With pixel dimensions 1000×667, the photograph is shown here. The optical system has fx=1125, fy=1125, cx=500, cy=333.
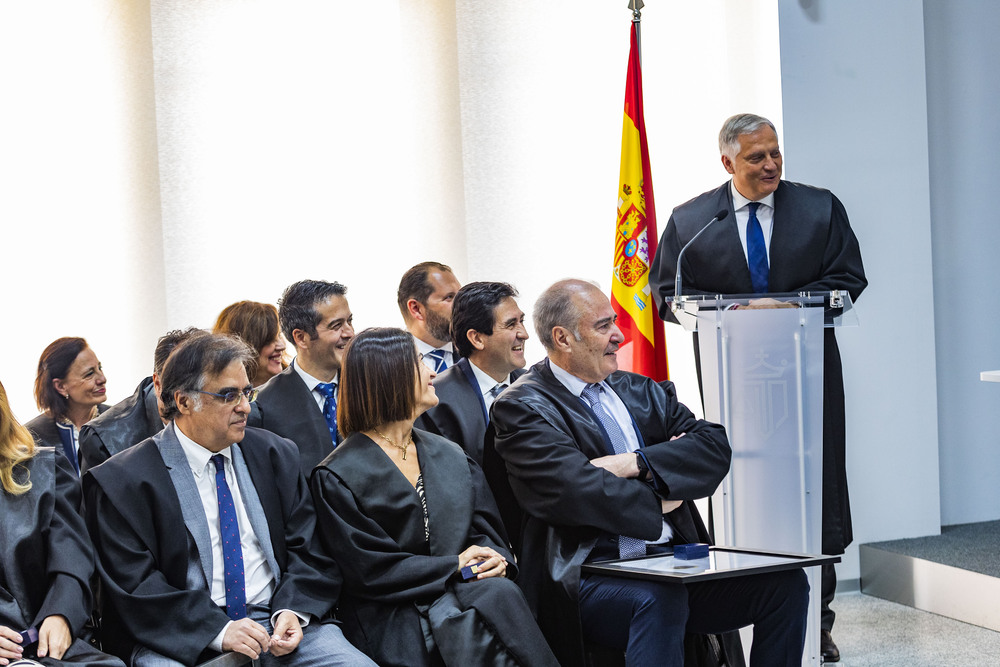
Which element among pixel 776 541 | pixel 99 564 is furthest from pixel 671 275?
pixel 99 564

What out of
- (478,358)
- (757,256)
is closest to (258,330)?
(478,358)

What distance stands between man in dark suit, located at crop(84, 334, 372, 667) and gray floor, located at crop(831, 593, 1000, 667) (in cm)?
214

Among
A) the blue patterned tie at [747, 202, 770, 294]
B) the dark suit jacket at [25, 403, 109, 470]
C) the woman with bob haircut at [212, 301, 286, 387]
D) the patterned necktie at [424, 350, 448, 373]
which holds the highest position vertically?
the blue patterned tie at [747, 202, 770, 294]

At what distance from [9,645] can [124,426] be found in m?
1.27

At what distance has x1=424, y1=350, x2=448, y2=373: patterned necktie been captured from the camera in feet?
15.0

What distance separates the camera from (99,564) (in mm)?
2992

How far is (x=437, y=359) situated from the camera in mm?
4590

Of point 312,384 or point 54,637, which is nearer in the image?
point 54,637

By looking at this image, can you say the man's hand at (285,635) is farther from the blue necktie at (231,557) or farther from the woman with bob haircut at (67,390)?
the woman with bob haircut at (67,390)

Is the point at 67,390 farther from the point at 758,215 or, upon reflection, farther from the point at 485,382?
the point at 758,215

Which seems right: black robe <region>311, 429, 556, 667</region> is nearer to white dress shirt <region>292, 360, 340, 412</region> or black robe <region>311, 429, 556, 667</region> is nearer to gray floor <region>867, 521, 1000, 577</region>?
white dress shirt <region>292, 360, 340, 412</region>

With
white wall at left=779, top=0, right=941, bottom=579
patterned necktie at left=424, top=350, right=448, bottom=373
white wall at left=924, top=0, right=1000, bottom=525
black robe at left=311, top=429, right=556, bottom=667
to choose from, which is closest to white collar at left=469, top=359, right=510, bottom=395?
patterned necktie at left=424, top=350, right=448, bottom=373

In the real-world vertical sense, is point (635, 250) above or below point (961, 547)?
above

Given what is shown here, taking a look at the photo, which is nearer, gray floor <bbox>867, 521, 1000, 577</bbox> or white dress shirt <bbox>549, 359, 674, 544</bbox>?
white dress shirt <bbox>549, 359, 674, 544</bbox>
